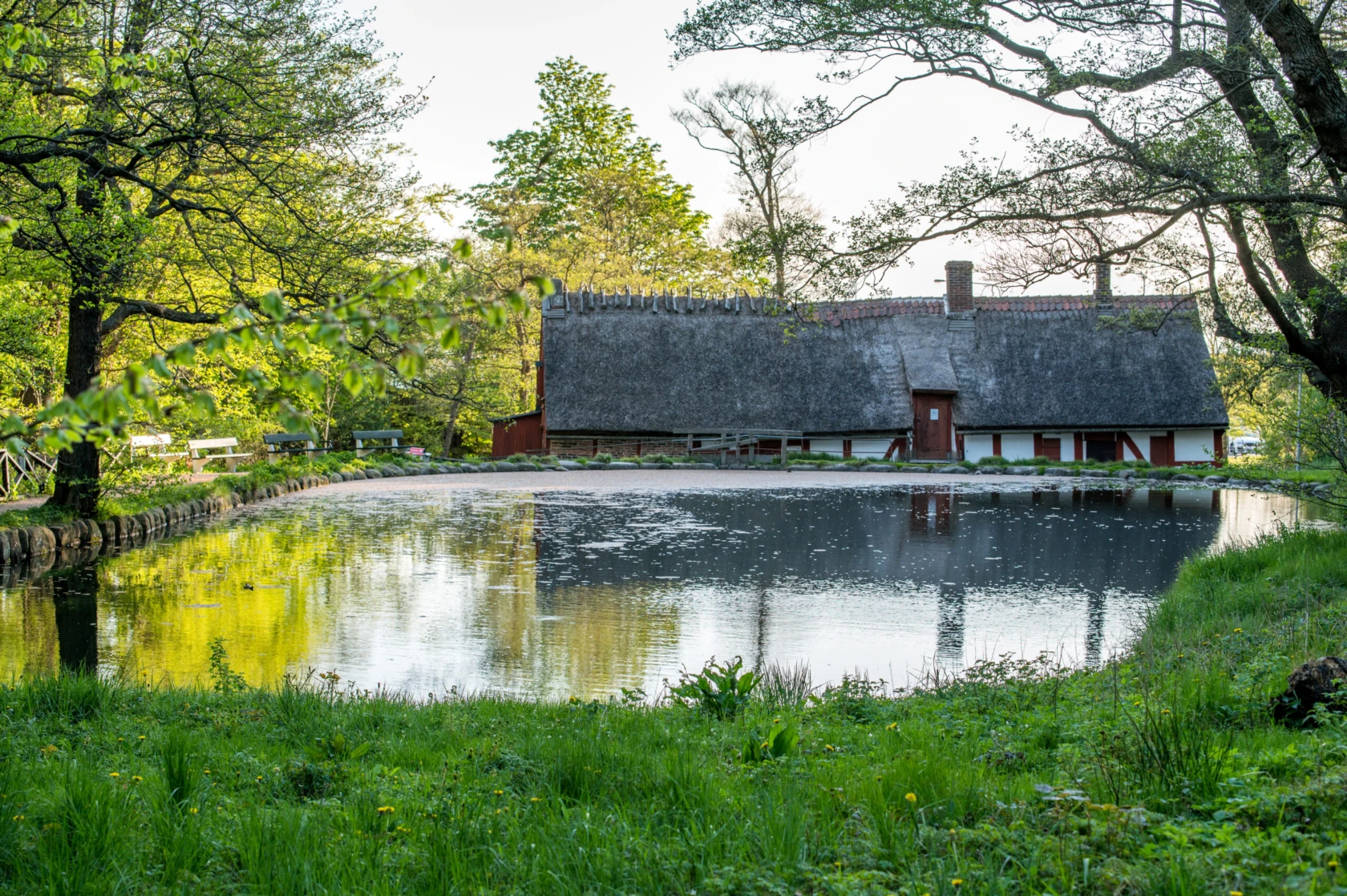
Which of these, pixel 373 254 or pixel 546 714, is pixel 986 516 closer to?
pixel 373 254

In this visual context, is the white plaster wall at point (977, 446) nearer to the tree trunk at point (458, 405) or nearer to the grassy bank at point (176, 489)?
the tree trunk at point (458, 405)

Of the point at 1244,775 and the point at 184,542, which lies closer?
the point at 1244,775

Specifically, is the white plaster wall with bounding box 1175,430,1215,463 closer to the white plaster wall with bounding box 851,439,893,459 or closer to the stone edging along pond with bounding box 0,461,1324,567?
the stone edging along pond with bounding box 0,461,1324,567

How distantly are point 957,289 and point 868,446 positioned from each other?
752 centimetres

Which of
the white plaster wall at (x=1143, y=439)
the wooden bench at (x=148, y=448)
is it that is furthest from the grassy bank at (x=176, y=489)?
the white plaster wall at (x=1143, y=439)

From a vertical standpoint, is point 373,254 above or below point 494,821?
above

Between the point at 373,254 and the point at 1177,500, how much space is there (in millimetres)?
18991

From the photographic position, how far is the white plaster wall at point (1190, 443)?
35406 millimetres

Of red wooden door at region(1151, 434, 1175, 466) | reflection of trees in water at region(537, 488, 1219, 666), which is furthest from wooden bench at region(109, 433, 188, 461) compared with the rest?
red wooden door at region(1151, 434, 1175, 466)

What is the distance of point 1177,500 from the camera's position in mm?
22750


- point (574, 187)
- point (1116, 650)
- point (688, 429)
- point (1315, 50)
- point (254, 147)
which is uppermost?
point (574, 187)

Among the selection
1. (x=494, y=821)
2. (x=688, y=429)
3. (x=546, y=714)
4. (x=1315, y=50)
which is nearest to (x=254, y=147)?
(x=546, y=714)

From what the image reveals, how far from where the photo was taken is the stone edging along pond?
12.5m

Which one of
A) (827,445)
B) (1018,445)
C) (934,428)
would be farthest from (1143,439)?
(827,445)
